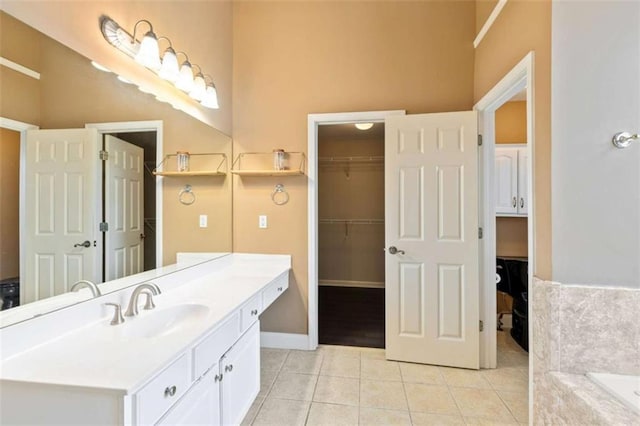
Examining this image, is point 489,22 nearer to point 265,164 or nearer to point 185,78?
point 265,164

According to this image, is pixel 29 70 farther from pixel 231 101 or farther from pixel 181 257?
pixel 231 101

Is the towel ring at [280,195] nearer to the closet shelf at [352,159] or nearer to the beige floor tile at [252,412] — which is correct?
the beige floor tile at [252,412]

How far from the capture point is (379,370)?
2.30m

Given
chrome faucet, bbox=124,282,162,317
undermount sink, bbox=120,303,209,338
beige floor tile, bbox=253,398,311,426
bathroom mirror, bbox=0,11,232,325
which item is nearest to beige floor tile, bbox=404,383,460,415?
beige floor tile, bbox=253,398,311,426

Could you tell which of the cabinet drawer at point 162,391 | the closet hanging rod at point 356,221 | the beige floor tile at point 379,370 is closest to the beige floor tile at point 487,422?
the beige floor tile at point 379,370

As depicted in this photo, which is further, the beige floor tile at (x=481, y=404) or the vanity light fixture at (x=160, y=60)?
the beige floor tile at (x=481, y=404)

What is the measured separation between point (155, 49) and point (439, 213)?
225cm

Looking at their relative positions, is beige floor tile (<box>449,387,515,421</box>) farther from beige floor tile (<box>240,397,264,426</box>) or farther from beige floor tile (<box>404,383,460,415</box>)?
beige floor tile (<box>240,397,264,426</box>)

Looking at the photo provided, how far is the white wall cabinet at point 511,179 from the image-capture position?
9.88 ft

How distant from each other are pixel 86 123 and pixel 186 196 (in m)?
0.91

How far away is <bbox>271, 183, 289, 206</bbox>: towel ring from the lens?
8.71 ft

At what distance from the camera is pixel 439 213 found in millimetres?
2379

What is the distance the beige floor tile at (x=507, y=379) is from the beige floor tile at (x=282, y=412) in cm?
139

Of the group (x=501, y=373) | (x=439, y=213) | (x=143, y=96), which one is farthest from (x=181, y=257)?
(x=501, y=373)
